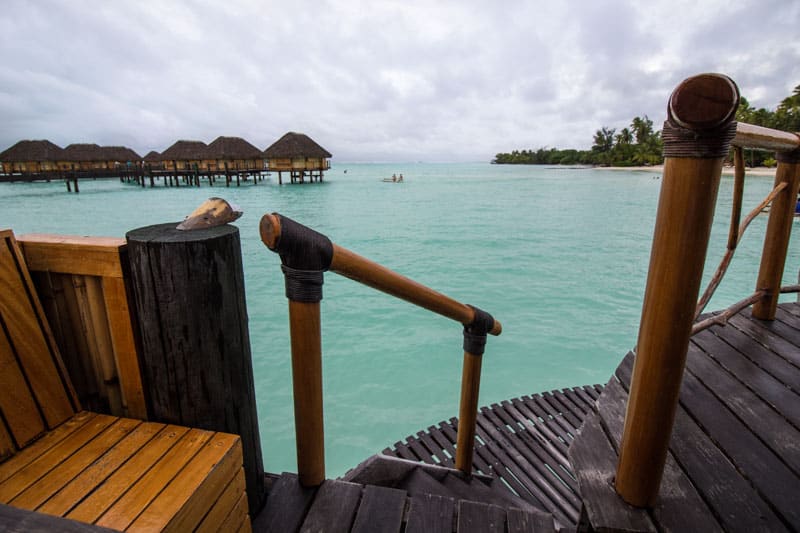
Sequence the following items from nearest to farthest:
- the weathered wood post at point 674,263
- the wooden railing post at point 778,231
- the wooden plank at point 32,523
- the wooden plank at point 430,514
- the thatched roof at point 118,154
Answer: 1. the wooden plank at point 32,523
2. the weathered wood post at point 674,263
3. the wooden plank at point 430,514
4. the wooden railing post at point 778,231
5. the thatched roof at point 118,154

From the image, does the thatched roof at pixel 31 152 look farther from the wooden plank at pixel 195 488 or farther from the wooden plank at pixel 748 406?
the wooden plank at pixel 748 406

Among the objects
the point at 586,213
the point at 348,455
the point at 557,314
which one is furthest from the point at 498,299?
the point at 586,213

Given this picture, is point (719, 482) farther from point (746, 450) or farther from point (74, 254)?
point (74, 254)

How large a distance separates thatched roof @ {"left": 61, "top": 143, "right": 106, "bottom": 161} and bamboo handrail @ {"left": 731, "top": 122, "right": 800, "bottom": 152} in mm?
54330

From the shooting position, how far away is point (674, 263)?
3.00ft

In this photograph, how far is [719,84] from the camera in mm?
760

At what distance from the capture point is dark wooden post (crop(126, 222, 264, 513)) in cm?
110

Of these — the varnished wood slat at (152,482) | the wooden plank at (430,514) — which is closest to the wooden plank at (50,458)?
the varnished wood slat at (152,482)

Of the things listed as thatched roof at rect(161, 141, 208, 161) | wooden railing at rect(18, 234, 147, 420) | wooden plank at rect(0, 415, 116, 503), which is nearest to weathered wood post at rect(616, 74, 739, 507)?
wooden railing at rect(18, 234, 147, 420)

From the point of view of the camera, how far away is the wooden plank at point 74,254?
3.82 feet

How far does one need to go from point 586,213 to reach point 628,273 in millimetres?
13592

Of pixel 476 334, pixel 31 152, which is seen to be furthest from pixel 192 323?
pixel 31 152

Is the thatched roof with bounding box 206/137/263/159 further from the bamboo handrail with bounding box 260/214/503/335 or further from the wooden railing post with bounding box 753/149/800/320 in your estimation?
the bamboo handrail with bounding box 260/214/503/335

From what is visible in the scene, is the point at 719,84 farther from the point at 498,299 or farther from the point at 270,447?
the point at 498,299
